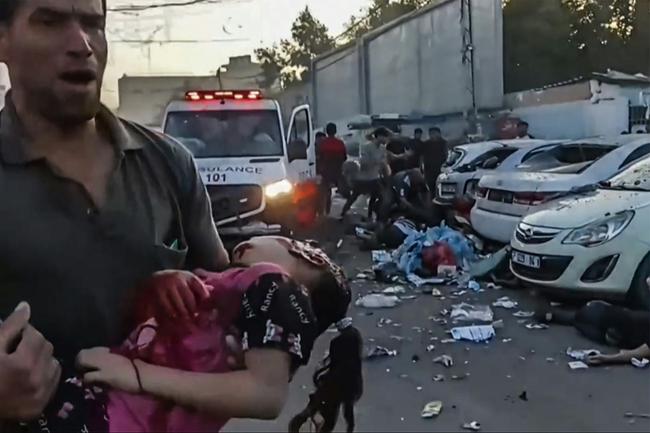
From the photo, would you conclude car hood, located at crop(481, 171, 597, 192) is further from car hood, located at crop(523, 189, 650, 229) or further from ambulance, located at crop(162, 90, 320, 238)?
ambulance, located at crop(162, 90, 320, 238)

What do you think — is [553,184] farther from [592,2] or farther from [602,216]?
[592,2]

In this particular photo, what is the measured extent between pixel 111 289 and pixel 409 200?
12755 millimetres

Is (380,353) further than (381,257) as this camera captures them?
No

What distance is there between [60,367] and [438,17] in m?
31.1

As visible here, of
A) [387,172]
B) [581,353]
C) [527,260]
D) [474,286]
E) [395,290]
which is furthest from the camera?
[387,172]

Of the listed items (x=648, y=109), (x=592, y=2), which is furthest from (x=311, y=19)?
(x=648, y=109)

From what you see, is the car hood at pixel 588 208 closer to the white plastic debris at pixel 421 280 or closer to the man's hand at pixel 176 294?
the white plastic debris at pixel 421 280

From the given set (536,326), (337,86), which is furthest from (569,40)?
(536,326)

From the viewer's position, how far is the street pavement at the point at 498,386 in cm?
541

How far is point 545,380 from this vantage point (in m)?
6.32

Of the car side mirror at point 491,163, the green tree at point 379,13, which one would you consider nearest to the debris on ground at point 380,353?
the car side mirror at point 491,163

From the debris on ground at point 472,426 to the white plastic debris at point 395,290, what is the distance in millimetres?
4444

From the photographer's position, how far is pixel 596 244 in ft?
26.6

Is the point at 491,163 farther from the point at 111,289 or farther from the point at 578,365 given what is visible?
the point at 111,289
